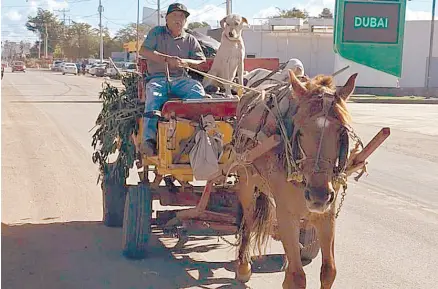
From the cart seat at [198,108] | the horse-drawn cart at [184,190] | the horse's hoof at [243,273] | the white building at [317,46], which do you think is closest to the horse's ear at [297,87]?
the horse-drawn cart at [184,190]

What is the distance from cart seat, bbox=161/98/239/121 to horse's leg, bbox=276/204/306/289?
1760mm

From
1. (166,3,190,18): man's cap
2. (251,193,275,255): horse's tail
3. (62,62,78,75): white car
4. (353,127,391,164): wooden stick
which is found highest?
(166,3,190,18): man's cap

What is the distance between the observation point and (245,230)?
22.2ft

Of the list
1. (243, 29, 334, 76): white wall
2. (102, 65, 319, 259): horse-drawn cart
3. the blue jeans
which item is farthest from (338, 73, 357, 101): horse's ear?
(243, 29, 334, 76): white wall

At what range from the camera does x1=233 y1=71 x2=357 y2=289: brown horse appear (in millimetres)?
4641

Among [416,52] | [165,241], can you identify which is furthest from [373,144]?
[416,52]

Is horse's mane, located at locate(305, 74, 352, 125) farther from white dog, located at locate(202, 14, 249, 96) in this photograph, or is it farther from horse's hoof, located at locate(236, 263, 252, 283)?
white dog, located at locate(202, 14, 249, 96)

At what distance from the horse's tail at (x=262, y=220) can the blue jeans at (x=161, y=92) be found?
127 cm

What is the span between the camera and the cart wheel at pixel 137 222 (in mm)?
7031

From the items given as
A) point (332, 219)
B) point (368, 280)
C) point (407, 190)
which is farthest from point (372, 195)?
point (332, 219)

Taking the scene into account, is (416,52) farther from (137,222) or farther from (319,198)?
(319,198)

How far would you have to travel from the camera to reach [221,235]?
8.05m

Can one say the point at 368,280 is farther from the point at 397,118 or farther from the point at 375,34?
the point at 375,34

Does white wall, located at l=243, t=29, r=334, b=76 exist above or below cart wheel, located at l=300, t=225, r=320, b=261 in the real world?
above
